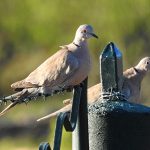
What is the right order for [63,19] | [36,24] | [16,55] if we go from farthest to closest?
[16,55], [36,24], [63,19]

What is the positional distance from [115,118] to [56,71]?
2561mm

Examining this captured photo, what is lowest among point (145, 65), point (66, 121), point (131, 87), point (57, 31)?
point (66, 121)

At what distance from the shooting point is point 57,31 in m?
15.1

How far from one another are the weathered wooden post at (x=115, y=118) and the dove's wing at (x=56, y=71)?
89.5 inches

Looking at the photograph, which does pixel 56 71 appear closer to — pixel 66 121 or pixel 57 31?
pixel 66 121

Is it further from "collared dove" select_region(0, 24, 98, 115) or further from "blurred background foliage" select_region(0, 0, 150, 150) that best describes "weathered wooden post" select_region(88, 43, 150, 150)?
"blurred background foliage" select_region(0, 0, 150, 150)

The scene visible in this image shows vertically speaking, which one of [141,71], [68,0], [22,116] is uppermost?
[22,116]

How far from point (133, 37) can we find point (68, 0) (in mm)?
1666

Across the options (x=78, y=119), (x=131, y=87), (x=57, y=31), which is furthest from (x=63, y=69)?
(x=57, y=31)

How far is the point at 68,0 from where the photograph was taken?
47.9ft

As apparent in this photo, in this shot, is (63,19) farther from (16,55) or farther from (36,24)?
(16,55)

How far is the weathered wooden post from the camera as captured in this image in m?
2.19

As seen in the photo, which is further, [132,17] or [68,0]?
[68,0]

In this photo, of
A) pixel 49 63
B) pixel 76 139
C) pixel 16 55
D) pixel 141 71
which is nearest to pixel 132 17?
pixel 16 55
